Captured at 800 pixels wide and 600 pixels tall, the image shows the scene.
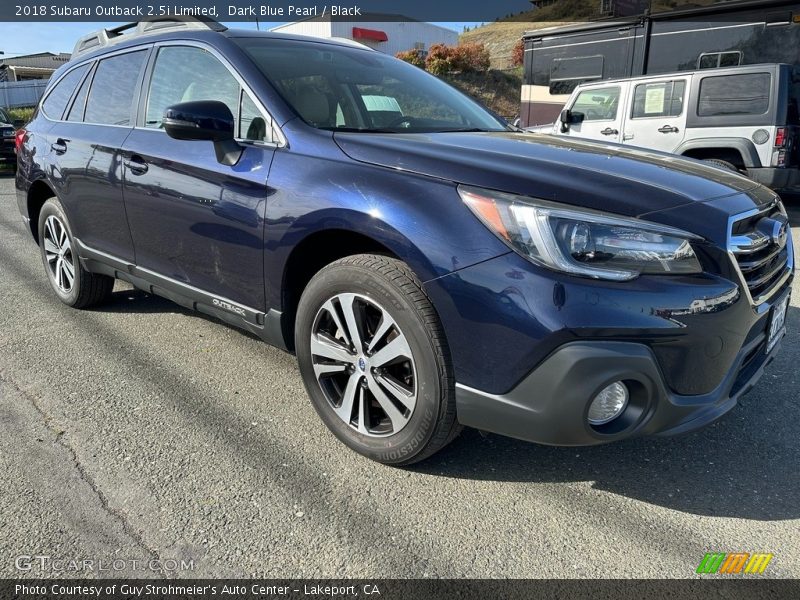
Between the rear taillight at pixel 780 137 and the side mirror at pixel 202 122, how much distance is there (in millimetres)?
7226

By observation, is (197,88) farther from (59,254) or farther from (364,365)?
(59,254)

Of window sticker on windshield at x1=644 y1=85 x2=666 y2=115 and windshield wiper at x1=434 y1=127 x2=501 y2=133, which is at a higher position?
window sticker on windshield at x1=644 y1=85 x2=666 y2=115

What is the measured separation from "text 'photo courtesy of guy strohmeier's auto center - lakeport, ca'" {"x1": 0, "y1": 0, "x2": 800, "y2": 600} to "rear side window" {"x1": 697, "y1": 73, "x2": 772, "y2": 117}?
17.1ft

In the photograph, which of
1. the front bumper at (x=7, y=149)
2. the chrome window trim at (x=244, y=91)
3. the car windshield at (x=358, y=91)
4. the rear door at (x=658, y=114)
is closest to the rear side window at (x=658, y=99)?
the rear door at (x=658, y=114)

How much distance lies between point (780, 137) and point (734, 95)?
32.2 inches

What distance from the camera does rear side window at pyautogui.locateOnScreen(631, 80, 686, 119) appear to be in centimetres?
836

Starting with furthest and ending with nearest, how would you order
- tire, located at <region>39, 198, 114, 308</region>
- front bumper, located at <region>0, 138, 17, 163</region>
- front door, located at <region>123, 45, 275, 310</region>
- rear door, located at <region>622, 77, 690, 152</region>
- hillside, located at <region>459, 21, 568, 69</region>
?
hillside, located at <region>459, 21, 568, 69</region>
front bumper, located at <region>0, 138, 17, 163</region>
rear door, located at <region>622, 77, 690, 152</region>
tire, located at <region>39, 198, 114, 308</region>
front door, located at <region>123, 45, 275, 310</region>

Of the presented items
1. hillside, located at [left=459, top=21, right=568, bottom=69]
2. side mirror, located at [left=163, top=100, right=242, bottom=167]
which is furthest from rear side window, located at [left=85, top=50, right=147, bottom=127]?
hillside, located at [left=459, top=21, right=568, bottom=69]

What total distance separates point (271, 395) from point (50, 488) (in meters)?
1.05

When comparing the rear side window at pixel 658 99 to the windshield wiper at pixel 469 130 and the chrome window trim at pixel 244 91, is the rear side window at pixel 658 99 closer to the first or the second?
the windshield wiper at pixel 469 130

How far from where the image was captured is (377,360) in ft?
7.75

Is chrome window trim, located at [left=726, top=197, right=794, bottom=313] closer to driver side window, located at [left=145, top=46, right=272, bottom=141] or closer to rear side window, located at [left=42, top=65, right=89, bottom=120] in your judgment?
driver side window, located at [left=145, top=46, right=272, bottom=141]

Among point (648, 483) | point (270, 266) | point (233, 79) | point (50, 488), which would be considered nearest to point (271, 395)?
point (270, 266)

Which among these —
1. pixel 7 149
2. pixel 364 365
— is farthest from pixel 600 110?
pixel 7 149
